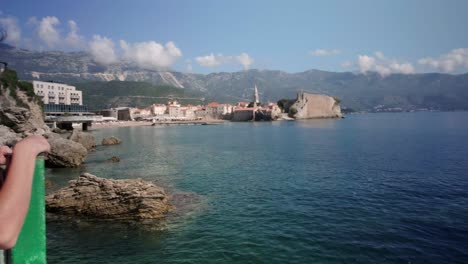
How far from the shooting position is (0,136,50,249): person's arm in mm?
2141

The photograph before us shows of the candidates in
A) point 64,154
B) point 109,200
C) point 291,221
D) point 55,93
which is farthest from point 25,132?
point 55,93

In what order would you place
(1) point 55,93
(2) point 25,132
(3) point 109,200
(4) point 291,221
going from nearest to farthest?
(4) point 291,221 < (3) point 109,200 < (2) point 25,132 < (1) point 55,93

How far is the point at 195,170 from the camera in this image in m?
36.1

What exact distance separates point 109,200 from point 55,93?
148936mm

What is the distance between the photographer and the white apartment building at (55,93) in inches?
5364

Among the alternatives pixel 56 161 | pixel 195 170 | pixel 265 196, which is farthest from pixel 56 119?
pixel 265 196

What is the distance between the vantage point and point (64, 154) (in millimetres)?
36031

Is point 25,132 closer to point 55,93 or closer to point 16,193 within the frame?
point 16,193

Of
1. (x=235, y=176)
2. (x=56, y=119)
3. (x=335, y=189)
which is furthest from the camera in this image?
(x=56, y=119)

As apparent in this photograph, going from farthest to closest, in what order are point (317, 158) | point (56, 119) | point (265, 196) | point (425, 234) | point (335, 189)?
point (56, 119) < point (317, 158) < point (335, 189) < point (265, 196) < point (425, 234)

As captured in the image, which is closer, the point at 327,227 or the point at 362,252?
the point at 362,252

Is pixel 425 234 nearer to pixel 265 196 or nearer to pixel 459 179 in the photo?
pixel 265 196

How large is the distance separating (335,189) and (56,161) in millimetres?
30013

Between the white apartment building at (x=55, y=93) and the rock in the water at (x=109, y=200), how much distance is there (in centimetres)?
13316
